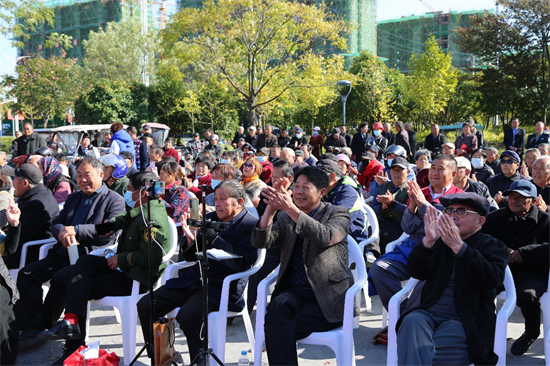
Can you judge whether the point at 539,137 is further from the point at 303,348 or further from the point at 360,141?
the point at 303,348

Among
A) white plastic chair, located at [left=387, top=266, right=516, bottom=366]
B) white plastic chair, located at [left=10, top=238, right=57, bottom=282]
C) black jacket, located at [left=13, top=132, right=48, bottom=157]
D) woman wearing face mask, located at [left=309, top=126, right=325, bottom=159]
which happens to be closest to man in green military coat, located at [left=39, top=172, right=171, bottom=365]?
white plastic chair, located at [left=10, top=238, right=57, bottom=282]

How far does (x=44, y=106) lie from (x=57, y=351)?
3241 cm

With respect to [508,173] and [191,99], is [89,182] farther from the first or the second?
[191,99]

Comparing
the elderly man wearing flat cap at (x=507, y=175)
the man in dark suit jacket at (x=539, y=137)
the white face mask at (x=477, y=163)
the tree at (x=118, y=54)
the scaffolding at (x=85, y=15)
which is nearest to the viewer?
the elderly man wearing flat cap at (x=507, y=175)

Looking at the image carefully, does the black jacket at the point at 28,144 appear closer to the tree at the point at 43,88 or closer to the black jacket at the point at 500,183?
the black jacket at the point at 500,183

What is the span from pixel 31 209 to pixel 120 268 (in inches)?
54.6

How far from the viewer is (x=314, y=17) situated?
1817 cm

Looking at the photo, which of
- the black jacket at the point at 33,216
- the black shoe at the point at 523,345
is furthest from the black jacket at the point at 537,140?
the black jacket at the point at 33,216

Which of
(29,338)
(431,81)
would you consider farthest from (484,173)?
(431,81)

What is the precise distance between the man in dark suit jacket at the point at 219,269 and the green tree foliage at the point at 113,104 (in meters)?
26.0

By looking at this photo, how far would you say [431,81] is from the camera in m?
23.1

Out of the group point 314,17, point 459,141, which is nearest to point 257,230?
point 459,141

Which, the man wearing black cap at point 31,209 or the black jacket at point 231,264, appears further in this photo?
the man wearing black cap at point 31,209

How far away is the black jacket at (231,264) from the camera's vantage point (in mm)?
3752
